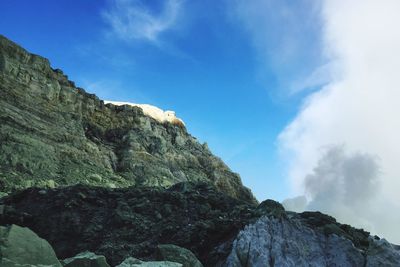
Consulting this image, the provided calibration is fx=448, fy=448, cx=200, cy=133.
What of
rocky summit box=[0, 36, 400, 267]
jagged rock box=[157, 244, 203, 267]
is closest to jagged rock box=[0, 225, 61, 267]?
rocky summit box=[0, 36, 400, 267]

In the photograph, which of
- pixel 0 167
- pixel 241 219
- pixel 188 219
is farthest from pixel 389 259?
pixel 0 167

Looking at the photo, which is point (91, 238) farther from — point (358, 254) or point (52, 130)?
point (52, 130)

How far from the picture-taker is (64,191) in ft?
94.1

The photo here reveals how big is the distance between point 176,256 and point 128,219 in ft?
24.6

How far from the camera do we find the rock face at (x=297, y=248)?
20953 millimetres

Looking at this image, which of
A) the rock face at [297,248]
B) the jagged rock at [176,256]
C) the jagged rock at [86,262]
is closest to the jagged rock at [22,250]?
the jagged rock at [86,262]

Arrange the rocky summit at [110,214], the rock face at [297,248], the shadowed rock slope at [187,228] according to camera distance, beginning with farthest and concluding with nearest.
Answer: the shadowed rock slope at [187,228] → the rock face at [297,248] → the rocky summit at [110,214]

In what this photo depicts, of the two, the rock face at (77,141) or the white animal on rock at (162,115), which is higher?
the white animal on rock at (162,115)

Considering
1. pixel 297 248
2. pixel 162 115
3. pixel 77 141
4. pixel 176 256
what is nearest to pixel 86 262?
pixel 176 256

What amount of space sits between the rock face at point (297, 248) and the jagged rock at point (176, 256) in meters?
2.36

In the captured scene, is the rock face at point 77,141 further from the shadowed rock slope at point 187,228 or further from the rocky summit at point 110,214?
the shadowed rock slope at point 187,228

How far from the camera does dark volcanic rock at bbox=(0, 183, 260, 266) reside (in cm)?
2316

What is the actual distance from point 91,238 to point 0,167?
2381 centimetres

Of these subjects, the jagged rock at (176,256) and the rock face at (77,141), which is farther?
the rock face at (77,141)
